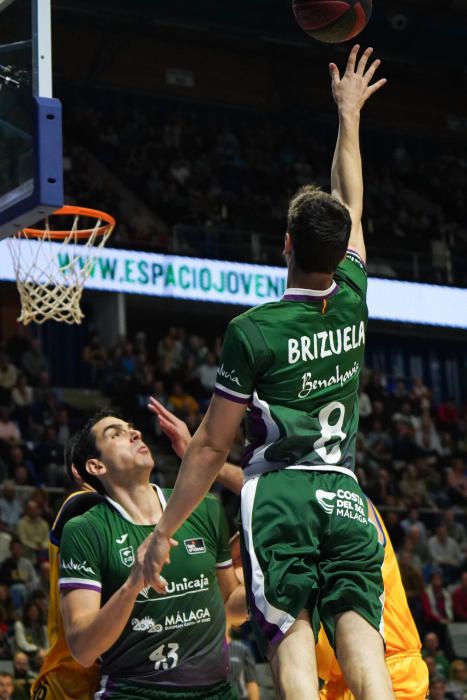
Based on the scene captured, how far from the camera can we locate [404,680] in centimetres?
466

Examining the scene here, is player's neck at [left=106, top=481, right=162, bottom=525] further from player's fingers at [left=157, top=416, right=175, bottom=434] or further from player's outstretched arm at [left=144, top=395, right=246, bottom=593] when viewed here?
player's outstretched arm at [left=144, top=395, right=246, bottom=593]

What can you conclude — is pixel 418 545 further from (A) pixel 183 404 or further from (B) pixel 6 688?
(B) pixel 6 688

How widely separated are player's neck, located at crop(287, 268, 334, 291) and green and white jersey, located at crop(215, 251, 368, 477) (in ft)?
0.08

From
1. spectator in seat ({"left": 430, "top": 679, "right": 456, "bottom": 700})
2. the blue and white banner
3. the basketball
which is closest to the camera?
the basketball

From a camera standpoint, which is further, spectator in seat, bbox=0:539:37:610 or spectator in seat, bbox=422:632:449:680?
spectator in seat, bbox=422:632:449:680

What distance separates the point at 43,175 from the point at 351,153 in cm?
155

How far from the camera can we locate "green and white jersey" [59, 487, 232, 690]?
4891mm

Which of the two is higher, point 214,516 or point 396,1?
point 396,1

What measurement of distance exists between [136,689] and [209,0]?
19935mm

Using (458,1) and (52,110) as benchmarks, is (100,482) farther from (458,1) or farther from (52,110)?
(458,1)

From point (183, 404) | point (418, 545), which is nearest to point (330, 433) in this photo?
point (418, 545)

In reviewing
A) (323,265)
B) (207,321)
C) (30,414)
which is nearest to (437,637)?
(30,414)

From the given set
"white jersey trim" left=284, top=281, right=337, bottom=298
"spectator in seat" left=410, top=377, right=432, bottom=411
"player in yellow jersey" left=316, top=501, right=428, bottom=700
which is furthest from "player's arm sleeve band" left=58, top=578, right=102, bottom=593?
"spectator in seat" left=410, top=377, right=432, bottom=411

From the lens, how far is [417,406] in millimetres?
22281
